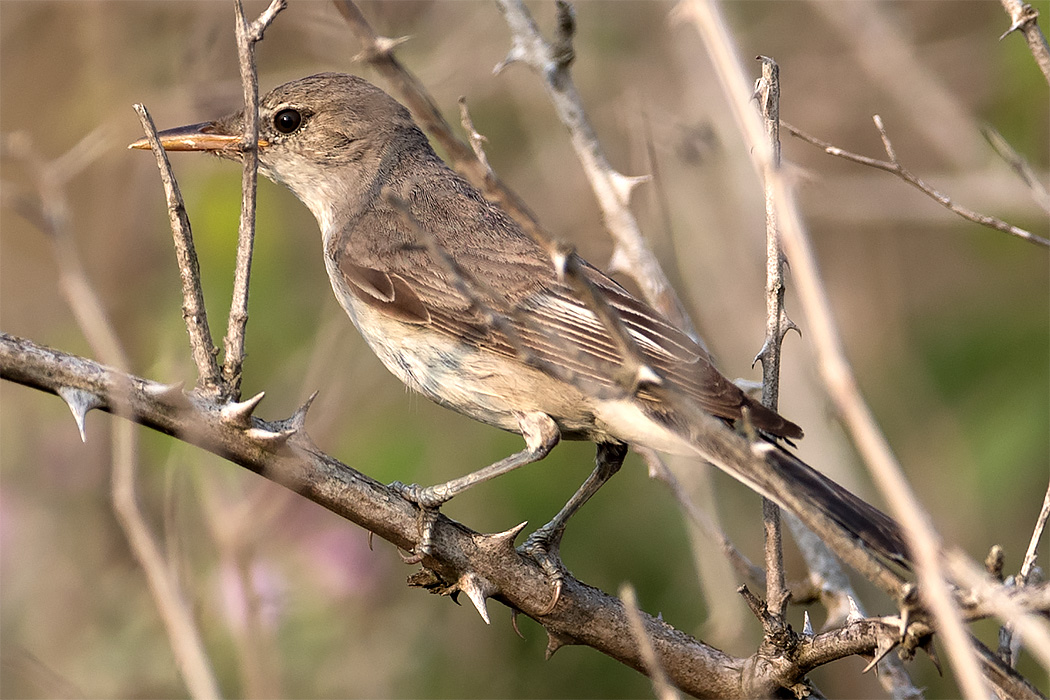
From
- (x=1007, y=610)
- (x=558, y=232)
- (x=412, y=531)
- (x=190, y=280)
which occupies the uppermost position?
(x=558, y=232)

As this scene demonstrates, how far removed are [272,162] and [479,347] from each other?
146 centimetres

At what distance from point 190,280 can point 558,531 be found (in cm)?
156

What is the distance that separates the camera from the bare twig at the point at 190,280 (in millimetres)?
2582

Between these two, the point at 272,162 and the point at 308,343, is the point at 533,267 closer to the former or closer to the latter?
the point at 272,162

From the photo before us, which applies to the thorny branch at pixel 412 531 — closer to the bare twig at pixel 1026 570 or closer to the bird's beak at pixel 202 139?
the bare twig at pixel 1026 570

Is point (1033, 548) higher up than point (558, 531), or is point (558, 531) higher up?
point (558, 531)

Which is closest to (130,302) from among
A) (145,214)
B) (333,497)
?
(145,214)

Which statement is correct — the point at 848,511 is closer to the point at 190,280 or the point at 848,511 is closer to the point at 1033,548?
Result: the point at 1033,548

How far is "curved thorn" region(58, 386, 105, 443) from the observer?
7.77 ft

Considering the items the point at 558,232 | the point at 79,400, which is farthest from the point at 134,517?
the point at 558,232

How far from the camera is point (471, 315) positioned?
3.82 m

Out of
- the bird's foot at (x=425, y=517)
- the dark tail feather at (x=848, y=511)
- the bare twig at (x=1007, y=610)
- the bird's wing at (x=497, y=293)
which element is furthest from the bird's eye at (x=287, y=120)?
the bare twig at (x=1007, y=610)

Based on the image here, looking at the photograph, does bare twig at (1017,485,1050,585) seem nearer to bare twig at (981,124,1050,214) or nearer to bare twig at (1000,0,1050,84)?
bare twig at (981,124,1050,214)

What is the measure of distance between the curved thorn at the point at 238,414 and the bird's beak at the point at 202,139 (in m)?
1.94
